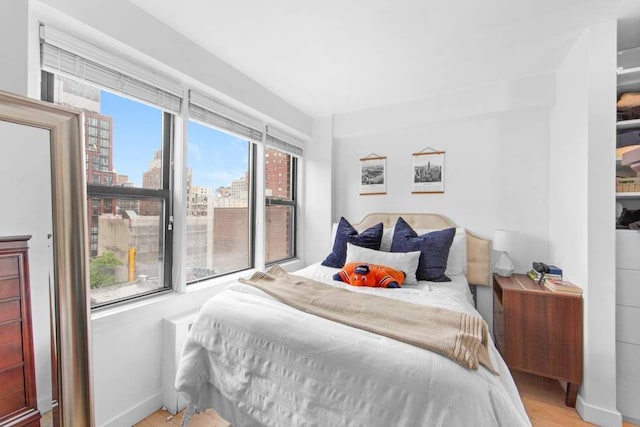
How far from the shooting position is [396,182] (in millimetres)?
3102

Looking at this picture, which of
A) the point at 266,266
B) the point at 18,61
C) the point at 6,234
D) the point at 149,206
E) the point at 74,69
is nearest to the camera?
the point at 6,234

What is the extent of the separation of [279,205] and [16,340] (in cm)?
242

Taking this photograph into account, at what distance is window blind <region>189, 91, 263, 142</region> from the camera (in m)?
2.10

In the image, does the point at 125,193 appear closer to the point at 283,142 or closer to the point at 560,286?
the point at 283,142

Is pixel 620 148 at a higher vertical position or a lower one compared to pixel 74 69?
lower

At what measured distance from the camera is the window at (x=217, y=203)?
7.45 ft

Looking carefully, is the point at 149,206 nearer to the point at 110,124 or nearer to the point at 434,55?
the point at 110,124

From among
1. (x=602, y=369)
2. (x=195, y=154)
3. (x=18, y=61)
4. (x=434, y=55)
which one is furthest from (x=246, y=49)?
(x=602, y=369)

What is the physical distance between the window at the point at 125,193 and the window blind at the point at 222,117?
22 centimetres

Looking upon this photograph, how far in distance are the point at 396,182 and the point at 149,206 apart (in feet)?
7.96

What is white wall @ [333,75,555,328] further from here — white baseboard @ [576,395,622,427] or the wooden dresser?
the wooden dresser

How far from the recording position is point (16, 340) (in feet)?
3.36

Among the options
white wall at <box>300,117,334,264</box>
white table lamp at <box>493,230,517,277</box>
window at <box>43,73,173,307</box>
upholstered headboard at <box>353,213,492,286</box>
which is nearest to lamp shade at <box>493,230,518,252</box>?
white table lamp at <box>493,230,517,277</box>

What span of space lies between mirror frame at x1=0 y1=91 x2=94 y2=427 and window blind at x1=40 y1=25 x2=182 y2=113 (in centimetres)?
44
